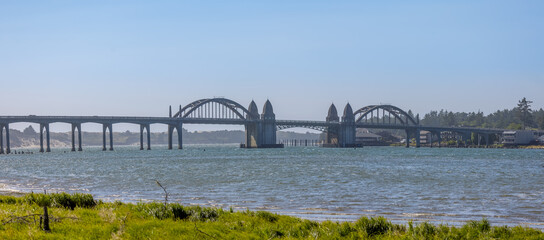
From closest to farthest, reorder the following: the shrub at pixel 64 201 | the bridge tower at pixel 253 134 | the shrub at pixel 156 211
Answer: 1. the shrub at pixel 156 211
2. the shrub at pixel 64 201
3. the bridge tower at pixel 253 134

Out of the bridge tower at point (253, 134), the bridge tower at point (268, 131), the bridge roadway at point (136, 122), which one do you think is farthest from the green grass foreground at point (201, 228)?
the bridge tower at point (268, 131)

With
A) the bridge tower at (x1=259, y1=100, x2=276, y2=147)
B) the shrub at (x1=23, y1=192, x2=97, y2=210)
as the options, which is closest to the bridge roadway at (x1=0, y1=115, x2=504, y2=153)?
the bridge tower at (x1=259, y1=100, x2=276, y2=147)

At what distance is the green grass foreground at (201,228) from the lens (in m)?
13.5

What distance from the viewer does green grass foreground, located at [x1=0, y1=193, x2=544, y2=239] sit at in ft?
44.3

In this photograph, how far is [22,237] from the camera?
41.3 ft

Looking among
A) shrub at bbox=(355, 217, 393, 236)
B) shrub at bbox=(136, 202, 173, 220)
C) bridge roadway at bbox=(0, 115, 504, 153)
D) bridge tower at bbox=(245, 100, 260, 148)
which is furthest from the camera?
bridge tower at bbox=(245, 100, 260, 148)

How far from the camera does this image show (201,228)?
14.6 metres

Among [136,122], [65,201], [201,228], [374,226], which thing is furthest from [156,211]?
[136,122]

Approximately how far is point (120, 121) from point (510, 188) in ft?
440

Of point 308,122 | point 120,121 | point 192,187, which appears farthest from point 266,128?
point 192,187

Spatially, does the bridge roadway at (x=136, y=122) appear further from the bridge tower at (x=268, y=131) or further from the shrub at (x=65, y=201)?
the shrub at (x=65, y=201)

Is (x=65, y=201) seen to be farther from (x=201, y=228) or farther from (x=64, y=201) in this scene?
(x=201, y=228)

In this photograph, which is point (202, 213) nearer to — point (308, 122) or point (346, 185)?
point (346, 185)

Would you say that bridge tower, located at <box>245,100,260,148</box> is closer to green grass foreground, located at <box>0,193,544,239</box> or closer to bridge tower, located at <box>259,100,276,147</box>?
bridge tower, located at <box>259,100,276,147</box>
